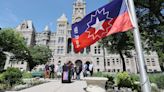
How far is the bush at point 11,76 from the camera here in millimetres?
13500

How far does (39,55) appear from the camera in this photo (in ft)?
178

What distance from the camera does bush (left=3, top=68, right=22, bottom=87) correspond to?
531 inches

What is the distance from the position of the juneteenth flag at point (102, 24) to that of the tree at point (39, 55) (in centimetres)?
4963

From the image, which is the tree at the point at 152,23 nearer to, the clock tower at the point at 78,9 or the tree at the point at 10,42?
the tree at the point at 10,42

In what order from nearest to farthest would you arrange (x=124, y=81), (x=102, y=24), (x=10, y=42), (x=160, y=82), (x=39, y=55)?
Answer: (x=102, y=24) < (x=124, y=81) < (x=160, y=82) < (x=10, y=42) < (x=39, y=55)

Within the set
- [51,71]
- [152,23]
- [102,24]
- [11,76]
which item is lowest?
[11,76]

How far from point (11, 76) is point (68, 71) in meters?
4.61

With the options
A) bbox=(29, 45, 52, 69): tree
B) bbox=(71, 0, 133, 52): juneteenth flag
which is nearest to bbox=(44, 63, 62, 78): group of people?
bbox=(71, 0, 133, 52): juneteenth flag

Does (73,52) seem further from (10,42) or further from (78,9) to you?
(10,42)

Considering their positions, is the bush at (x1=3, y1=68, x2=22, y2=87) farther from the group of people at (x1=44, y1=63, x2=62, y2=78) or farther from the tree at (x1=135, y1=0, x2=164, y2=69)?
the tree at (x1=135, y1=0, x2=164, y2=69)

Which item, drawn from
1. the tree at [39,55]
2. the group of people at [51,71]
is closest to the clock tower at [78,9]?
the tree at [39,55]

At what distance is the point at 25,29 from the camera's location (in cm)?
7075

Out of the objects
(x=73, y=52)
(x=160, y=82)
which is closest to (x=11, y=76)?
(x=160, y=82)

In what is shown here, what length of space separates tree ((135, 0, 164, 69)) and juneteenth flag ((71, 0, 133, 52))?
1847 cm
